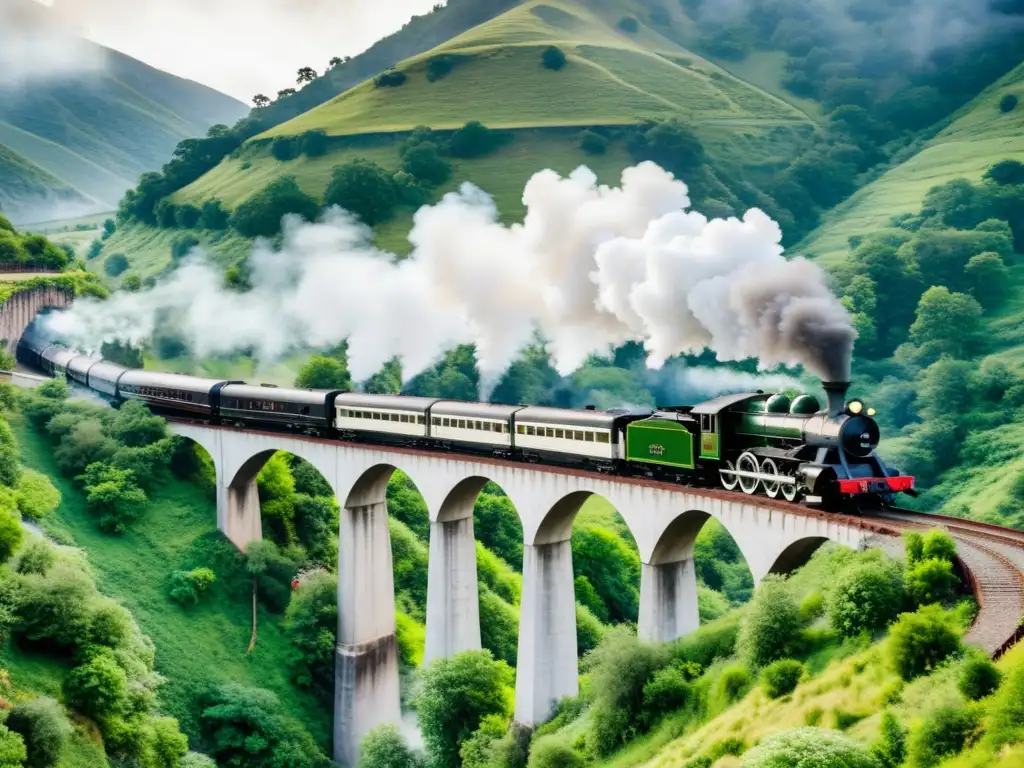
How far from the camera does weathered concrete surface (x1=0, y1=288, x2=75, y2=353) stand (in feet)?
206

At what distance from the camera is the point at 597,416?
2989cm

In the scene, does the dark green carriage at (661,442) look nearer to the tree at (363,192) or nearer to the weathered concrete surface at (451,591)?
the weathered concrete surface at (451,591)

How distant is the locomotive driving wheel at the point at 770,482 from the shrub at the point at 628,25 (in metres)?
126

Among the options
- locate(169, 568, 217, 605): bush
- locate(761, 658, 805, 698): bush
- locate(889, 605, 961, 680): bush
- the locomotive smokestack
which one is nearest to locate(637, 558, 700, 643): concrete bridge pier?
the locomotive smokestack

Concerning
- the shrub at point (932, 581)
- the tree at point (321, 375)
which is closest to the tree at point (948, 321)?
the tree at point (321, 375)

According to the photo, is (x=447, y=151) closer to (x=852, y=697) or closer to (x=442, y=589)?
(x=442, y=589)

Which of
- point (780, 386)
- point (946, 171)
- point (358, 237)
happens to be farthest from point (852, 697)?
point (946, 171)

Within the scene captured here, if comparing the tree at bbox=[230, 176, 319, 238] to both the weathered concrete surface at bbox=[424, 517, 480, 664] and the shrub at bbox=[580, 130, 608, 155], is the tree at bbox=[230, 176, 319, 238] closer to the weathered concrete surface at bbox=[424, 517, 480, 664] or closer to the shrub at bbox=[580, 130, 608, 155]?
the shrub at bbox=[580, 130, 608, 155]

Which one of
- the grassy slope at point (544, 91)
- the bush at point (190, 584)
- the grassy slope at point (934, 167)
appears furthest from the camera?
the grassy slope at point (544, 91)

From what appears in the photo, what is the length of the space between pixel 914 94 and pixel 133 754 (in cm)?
11827

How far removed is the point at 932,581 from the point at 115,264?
9326cm

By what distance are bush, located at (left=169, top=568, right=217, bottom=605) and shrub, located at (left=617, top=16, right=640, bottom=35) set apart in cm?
11772

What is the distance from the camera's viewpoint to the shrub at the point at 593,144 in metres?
104

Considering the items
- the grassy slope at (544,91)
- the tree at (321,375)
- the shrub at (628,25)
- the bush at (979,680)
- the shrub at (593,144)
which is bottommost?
the bush at (979,680)
